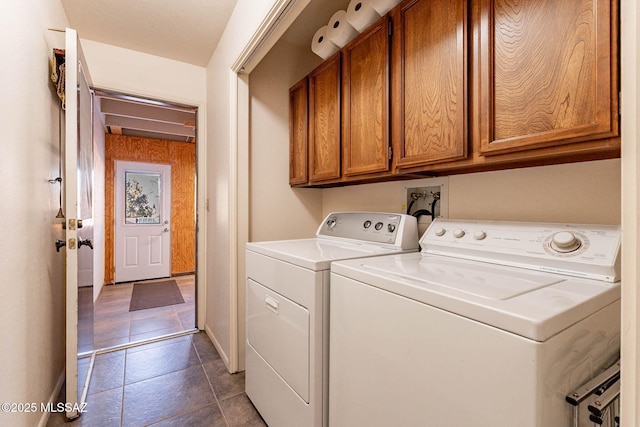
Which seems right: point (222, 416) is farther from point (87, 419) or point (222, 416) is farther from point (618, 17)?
point (618, 17)

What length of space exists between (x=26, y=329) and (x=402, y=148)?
73.1 inches

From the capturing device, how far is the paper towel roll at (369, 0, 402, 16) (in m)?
1.41

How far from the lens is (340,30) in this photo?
1691 mm

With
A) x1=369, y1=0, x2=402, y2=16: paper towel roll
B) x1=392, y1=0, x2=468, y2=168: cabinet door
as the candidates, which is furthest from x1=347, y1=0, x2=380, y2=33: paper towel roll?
x1=392, y1=0, x2=468, y2=168: cabinet door

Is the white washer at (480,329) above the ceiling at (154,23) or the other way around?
the other way around

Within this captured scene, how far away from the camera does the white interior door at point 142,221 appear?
455 centimetres

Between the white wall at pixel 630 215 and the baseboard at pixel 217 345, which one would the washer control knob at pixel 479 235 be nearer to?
the white wall at pixel 630 215

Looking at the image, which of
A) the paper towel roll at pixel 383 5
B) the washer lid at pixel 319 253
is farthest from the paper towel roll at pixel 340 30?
the washer lid at pixel 319 253


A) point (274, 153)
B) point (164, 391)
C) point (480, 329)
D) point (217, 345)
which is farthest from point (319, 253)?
point (217, 345)

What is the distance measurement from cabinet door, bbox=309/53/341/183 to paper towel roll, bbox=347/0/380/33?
0.22 meters

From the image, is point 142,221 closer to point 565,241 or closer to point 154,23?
point 154,23

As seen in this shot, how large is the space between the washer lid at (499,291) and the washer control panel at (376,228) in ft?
1.26

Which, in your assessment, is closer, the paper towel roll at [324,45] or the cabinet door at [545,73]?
the cabinet door at [545,73]

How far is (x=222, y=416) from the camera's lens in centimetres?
163
